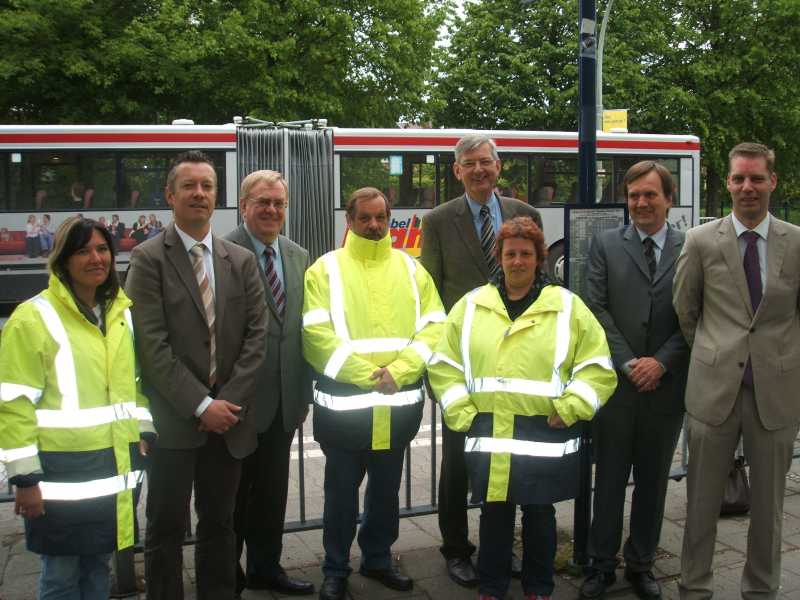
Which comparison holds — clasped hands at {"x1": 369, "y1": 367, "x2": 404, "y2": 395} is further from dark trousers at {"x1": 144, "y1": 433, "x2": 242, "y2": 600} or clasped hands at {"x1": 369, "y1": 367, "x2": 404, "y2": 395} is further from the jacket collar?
dark trousers at {"x1": 144, "y1": 433, "x2": 242, "y2": 600}

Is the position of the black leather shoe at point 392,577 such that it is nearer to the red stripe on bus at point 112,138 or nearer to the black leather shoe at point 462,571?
the black leather shoe at point 462,571

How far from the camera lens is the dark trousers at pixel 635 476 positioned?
3.67m

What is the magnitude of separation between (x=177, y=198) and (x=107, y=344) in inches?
30.1

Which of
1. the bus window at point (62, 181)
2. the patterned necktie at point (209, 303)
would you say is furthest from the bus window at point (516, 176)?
the patterned necktie at point (209, 303)

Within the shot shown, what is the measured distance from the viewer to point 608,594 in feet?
12.1

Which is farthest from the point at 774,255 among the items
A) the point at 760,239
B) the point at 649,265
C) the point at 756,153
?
the point at 649,265

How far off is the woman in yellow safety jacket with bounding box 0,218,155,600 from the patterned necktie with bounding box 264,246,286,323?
84 cm

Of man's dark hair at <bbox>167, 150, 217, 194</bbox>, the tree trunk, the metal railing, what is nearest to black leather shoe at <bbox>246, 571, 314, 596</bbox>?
the metal railing

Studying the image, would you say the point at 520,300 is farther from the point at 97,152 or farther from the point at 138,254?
the point at 97,152

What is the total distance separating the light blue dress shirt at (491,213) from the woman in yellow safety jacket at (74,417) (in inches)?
78.0

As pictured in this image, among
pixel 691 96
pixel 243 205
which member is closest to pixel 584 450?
pixel 243 205

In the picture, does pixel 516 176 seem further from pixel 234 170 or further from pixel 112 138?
pixel 112 138

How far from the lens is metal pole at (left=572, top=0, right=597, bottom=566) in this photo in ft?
12.9

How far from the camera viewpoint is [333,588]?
11.7ft
